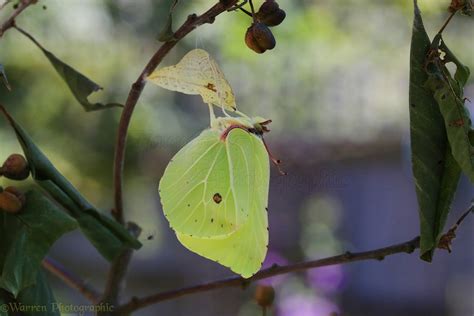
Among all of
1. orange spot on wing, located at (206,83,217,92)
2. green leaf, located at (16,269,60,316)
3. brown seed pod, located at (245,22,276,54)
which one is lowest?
green leaf, located at (16,269,60,316)

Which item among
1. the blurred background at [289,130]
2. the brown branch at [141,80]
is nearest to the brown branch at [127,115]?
the brown branch at [141,80]

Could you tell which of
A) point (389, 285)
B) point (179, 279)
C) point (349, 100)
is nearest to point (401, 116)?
point (349, 100)

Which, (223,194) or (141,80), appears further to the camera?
(223,194)

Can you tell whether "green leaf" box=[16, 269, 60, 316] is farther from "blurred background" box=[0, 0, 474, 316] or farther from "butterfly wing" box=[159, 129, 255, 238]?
"blurred background" box=[0, 0, 474, 316]

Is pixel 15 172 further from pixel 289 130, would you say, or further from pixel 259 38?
pixel 289 130

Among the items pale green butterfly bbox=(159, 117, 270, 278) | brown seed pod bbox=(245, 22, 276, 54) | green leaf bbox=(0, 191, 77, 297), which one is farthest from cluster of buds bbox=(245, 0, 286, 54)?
green leaf bbox=(0, 191, 77, 297)

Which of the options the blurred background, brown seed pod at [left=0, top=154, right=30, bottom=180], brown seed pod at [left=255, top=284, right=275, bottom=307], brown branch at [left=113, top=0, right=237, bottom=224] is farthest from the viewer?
the blurred background

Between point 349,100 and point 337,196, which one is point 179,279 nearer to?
point 337,196

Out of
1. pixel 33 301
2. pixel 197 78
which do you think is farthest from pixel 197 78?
pixel 33 301

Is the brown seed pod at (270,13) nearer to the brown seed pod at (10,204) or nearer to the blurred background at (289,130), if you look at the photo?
the brown seed pod at (10,204)
